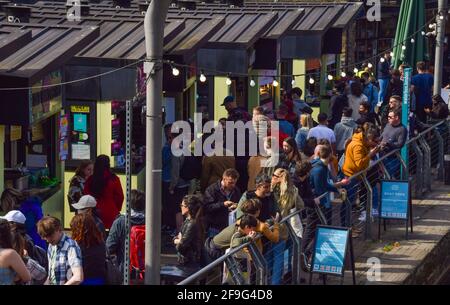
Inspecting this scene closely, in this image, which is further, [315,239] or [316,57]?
[316,57]

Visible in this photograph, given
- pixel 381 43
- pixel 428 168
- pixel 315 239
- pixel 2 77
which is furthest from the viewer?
pixel 381 43

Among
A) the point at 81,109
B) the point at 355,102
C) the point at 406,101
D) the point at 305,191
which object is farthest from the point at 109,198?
the point at 355,102

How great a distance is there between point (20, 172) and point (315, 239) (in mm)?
4742

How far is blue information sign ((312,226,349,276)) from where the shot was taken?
40.3 feet

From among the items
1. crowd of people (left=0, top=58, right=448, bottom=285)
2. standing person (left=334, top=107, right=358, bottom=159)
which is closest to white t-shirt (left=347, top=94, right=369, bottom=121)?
crowd of people (left=0, top=58, right=448, bottom=285)

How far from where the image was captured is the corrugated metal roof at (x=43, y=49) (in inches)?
546

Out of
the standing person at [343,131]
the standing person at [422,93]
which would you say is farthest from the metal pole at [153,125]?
the standing person at [422,93]

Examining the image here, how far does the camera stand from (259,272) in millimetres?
10938

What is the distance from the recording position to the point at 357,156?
15742 millimetres

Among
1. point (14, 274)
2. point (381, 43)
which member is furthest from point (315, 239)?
point (381, 43)

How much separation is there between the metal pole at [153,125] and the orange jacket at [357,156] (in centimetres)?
593

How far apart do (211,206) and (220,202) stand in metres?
0.11
